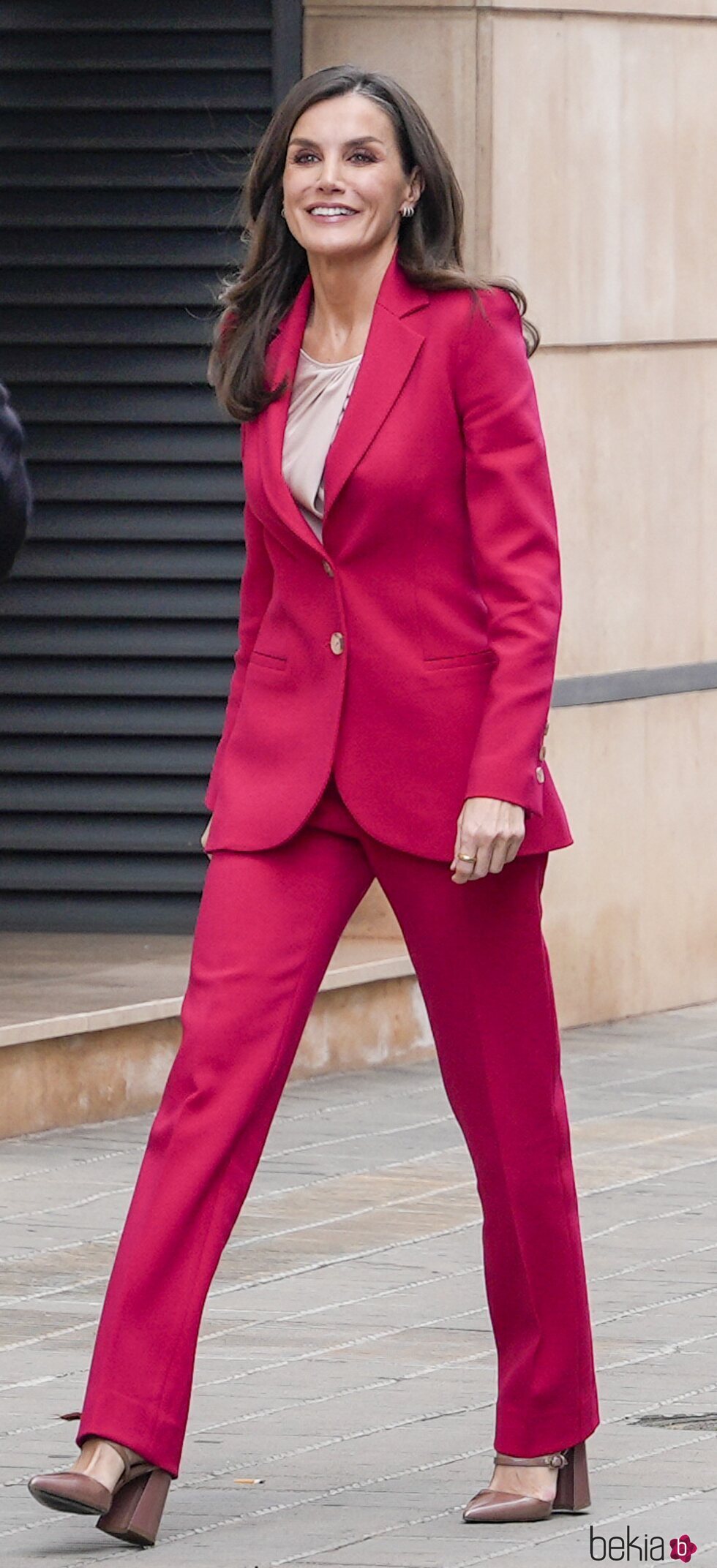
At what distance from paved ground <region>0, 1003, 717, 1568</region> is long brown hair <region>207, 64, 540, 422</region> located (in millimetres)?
1572

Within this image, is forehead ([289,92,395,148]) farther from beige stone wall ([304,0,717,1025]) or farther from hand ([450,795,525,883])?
beige stone wall ([304,0,717,1025])

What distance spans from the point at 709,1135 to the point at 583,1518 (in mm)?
3563

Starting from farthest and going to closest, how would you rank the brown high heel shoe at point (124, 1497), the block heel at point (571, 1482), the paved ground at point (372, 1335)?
the block heel at point (571, 1482), the paved ground at point (372, 1335), the brown high heel shoe at point (124, 1497)

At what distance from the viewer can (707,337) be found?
10.4 meters

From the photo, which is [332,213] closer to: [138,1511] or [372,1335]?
[138,1511]

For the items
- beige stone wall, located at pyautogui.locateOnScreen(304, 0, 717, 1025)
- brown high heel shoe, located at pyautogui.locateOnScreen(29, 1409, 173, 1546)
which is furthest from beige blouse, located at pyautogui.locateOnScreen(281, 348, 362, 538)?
beige stone wall, located at pyautogui.locateOnScreen(304, 0, 717, 1025)

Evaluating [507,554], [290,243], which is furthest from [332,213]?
[507,554]

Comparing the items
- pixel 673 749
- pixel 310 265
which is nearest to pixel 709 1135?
pixel 673 749

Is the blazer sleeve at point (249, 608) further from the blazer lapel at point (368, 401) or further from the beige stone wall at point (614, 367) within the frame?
the beige stone wall at point (614, 367)

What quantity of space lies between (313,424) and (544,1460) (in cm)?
150

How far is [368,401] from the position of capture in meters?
4.50

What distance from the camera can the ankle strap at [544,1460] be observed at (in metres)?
4.62

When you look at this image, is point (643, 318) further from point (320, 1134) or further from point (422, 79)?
point (320, 1134)

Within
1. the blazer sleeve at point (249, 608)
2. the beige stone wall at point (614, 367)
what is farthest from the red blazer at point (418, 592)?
the beige stone wall at point (614, 367)
